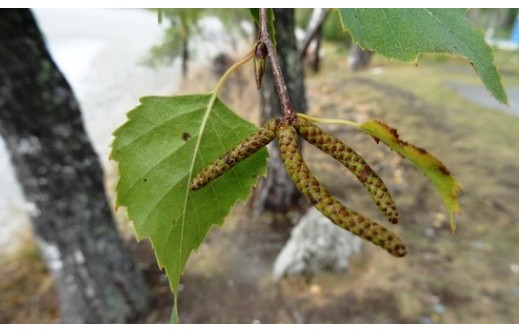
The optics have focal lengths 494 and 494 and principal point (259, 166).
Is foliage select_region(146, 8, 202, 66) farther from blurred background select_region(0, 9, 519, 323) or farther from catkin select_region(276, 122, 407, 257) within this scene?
catkin select_region(276, 122, 407, 257)

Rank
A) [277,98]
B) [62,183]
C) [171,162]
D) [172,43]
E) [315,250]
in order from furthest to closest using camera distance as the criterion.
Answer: [172,43], [315,250], [277,98], [62,183], [171,162]

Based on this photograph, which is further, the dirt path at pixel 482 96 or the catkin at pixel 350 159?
the dirt path at pixel 482 96

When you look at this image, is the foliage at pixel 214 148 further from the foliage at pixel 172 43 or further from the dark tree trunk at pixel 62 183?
the foliage at pixel 172 43

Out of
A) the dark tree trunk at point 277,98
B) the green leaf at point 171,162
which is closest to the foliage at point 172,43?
the dark tree trunk at point 277,98

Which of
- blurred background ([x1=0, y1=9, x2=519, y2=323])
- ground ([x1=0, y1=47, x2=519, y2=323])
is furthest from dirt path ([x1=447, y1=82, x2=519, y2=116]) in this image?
ground ([x1=0, y1=47, x2=519, y2=323])

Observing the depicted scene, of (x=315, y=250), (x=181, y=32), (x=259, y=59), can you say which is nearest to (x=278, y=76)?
(x=259, y=59)

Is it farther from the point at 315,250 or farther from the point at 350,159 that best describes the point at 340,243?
the point at 350,159

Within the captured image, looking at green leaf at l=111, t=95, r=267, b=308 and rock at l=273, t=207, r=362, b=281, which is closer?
green leaf at l=111, t=95, r=267, b=308
